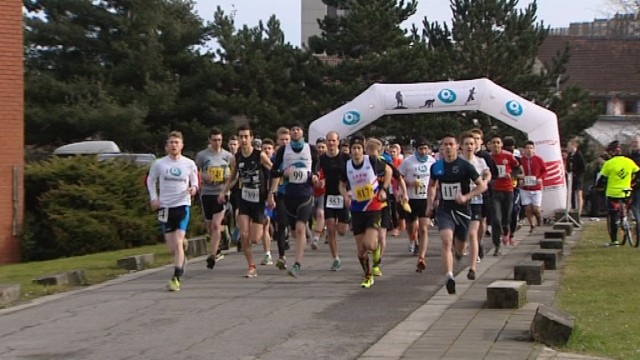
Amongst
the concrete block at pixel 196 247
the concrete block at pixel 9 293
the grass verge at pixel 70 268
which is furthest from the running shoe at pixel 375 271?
the concrete block at pixel 196 247

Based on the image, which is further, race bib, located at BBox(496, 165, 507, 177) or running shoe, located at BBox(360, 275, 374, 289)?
race bib, located at BBox(496, 165, 507, 177)

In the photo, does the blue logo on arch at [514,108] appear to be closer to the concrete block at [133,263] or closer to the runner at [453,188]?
the concrete block at [133,263]

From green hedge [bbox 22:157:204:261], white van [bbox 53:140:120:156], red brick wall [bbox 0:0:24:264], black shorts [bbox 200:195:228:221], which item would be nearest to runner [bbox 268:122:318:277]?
black shorts [bbox 200:195:228:221]

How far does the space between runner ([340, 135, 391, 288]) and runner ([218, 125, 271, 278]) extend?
1503 mm

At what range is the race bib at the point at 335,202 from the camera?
14924mm

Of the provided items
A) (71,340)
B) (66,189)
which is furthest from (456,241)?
(66,189)

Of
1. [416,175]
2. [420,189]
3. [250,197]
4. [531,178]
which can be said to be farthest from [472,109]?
[250,197]

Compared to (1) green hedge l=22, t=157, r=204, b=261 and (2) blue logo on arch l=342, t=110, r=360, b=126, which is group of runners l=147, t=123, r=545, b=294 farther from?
(2) blue logo on arch l=342, t=110, r=360, b=126

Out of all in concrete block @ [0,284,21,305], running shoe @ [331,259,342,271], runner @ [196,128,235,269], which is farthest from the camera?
runner @ [196,128,235,269]

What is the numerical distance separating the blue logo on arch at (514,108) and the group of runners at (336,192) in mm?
8476

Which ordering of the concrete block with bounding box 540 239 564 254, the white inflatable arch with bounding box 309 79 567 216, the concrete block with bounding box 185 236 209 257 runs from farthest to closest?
the white inflatable arch with bounding box 309 79 567 216
the concrete block with bounding box 185 236 209 257
the concrete block with bounding box 540 239 564 254

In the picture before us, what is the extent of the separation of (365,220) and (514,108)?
1403cm

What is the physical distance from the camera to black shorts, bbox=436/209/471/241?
507 inches

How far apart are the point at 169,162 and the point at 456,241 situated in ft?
12.3
